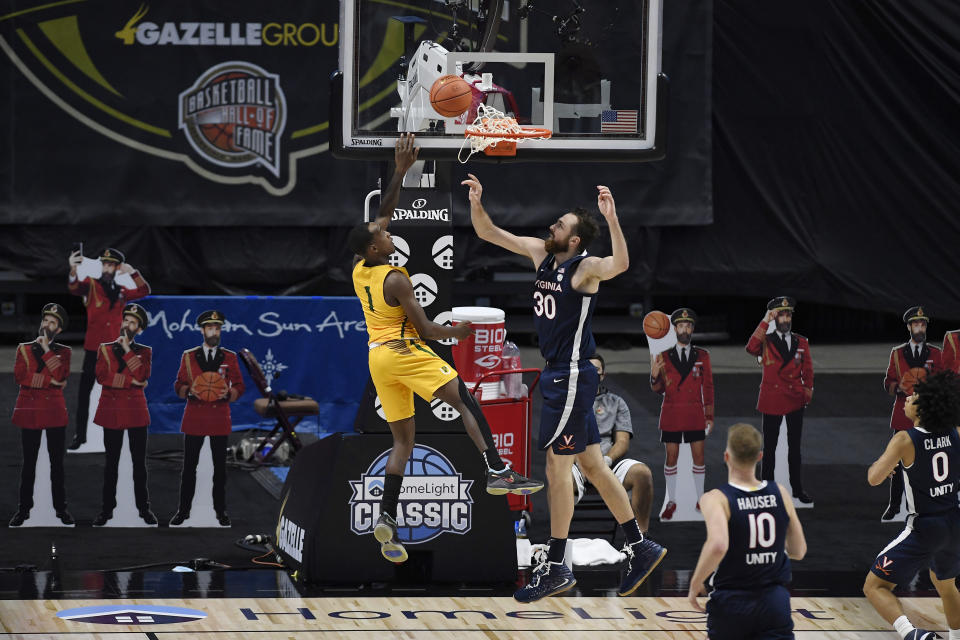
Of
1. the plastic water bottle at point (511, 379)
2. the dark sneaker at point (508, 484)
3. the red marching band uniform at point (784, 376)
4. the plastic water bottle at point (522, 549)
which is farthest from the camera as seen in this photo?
the red marching band uniform at point (784, 376)

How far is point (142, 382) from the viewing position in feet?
39.1

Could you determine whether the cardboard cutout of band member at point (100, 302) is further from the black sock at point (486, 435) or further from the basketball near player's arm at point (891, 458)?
the basketball near player's arm at point (891, 458)

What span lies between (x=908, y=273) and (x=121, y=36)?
10604 mm

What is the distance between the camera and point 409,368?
28.1 feet

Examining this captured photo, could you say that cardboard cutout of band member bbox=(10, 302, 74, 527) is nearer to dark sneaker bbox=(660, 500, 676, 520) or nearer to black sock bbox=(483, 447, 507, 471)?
black sock bbox=(483, 447, 507, 471)

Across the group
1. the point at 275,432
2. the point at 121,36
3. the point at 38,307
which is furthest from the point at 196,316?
the point at 38,307

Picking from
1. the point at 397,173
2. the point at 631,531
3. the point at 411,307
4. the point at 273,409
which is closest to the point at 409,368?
the point at 411,307

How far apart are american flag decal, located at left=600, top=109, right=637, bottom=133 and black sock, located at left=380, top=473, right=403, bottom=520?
8.66 ft

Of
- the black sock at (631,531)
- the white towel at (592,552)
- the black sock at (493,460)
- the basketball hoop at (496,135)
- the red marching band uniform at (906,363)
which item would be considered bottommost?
the white towel at (592,552)

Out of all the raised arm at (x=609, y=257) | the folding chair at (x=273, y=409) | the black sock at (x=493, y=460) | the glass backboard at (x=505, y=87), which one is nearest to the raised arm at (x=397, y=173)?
the glass backboard at (x=505, y=87)

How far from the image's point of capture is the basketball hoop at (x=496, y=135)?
30.1ft

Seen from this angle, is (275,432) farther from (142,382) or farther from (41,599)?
(41,599)

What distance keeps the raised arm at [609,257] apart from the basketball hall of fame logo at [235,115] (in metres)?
11.1

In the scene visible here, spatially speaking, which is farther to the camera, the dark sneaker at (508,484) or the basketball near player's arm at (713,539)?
the dark sneaker at (508,484)
